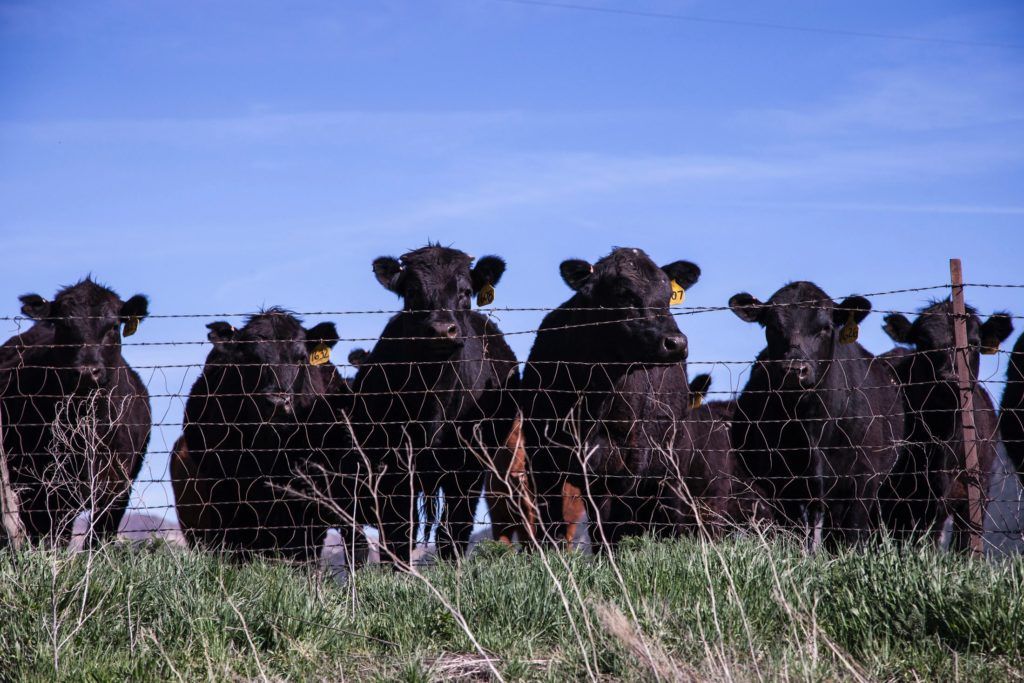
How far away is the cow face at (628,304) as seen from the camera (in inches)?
341

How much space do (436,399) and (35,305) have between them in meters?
3.74

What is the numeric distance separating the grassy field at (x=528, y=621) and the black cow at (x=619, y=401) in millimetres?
2872

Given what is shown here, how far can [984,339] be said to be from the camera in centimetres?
979

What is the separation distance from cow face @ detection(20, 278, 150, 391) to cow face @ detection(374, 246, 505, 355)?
2.27 meters

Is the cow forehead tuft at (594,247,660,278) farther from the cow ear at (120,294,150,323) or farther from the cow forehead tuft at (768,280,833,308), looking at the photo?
the cow ear at (120,294,150,323)

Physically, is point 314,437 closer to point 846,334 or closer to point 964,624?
point 846,334

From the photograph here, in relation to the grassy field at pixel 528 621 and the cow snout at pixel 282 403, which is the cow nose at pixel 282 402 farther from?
the grassy field at pixel 528 621

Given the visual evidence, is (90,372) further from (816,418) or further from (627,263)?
(816,418)

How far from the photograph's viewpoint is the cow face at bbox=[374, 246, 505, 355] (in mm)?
8789

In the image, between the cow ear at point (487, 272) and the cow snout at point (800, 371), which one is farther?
the cow ear at point (487, 272)

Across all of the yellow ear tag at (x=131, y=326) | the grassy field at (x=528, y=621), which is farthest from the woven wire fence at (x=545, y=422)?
the grassy field at (x=528, y=621)

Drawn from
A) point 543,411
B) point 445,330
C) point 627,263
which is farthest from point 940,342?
point 445,330

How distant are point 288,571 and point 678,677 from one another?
294cm

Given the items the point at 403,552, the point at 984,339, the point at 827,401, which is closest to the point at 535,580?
the point at 403,552
